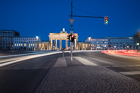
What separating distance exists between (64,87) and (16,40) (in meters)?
129

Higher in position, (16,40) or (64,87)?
(16,40)

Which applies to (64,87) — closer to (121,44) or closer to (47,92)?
(47,92)

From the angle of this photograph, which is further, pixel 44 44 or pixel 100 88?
pixel 44 44

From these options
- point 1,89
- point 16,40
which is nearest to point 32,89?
point 1,89

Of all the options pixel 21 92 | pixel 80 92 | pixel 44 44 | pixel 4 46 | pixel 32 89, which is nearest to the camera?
pixel 80 92

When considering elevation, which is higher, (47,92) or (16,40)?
(16,40)

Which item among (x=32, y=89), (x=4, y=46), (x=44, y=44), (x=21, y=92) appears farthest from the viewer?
(x=4, y=46)

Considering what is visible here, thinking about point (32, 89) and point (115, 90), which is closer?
point (115, 90)

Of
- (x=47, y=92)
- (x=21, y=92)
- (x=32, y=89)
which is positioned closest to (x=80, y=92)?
(x=47, y=92)

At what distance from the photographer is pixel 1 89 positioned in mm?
4234

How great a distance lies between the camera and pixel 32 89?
4.28m

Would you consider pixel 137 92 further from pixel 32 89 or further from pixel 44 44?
pixel 44 44

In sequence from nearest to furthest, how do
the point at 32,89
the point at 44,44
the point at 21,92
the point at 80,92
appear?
1. the point at 80,92
2. the point at 21,92
3. the point at 32,89
4. the point at 44,44

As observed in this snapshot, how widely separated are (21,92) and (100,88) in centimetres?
321
